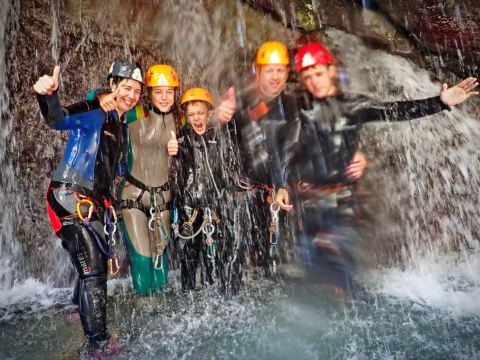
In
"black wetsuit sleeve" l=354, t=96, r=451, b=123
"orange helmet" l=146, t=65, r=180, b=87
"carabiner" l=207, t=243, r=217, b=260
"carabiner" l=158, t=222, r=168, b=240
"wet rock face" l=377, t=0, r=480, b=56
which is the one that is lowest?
"carabiner" l=207, t=243, r=217, b=260

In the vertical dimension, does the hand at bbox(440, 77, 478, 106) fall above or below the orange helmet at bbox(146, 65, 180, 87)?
below

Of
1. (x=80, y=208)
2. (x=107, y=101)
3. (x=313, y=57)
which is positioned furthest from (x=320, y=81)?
(x=80, y=208)

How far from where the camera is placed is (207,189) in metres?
4.38

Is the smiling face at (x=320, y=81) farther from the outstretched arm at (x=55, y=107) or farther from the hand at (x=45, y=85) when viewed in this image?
the hand at (x=45, y=85)

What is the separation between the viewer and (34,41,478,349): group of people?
3967 millimetres

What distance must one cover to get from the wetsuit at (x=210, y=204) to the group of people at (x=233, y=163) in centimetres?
1

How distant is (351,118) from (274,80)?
3.53 ft

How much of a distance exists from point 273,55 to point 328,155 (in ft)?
4.80

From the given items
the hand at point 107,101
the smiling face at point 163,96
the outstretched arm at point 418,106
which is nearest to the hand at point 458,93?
the outstretched arm at point 418,106

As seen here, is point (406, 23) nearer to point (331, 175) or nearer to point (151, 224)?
point (331, 175)

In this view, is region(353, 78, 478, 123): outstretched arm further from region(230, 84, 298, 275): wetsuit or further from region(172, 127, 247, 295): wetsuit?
region(172, 127, 247, 295): wetsuit

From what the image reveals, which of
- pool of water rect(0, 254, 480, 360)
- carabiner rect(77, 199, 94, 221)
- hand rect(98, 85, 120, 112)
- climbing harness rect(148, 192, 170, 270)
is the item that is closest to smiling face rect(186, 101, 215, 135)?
climbing harness rect(148, 192, 170, 270)

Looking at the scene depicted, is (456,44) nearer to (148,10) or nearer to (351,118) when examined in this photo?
(351,118)

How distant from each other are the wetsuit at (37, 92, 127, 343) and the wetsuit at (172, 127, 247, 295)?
1.19 metres
